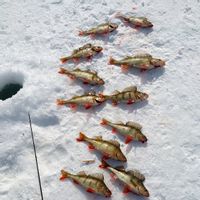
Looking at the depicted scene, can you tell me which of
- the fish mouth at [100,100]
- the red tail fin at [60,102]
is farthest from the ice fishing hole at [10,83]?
the fish mouth at [100,100]

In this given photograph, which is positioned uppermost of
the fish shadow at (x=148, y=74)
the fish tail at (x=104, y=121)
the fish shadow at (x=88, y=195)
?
the fish shadow at (x=148, y=74)

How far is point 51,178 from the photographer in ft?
19.5

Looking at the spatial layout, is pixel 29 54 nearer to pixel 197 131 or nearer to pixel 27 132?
pixel 27 132

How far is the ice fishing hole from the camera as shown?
7507 mm

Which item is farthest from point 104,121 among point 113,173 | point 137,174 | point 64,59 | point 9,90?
point 9,90

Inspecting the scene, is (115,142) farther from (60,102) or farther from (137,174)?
(60,102)

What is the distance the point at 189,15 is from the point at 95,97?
322cm

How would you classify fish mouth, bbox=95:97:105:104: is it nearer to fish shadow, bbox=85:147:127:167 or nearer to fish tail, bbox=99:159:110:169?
fish shadow, bbox=85:147:127:167

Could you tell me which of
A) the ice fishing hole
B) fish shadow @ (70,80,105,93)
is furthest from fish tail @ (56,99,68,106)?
the ice fishing hole

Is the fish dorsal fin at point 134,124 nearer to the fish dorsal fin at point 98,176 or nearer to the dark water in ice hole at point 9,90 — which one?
the fish dorsal fin at point 98,176

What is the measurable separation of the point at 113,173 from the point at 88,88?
1922 millimetres

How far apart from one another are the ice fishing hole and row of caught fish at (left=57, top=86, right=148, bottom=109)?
120 cm

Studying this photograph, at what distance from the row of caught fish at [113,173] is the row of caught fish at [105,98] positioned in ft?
1.73

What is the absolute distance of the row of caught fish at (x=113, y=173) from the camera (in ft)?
18.4
